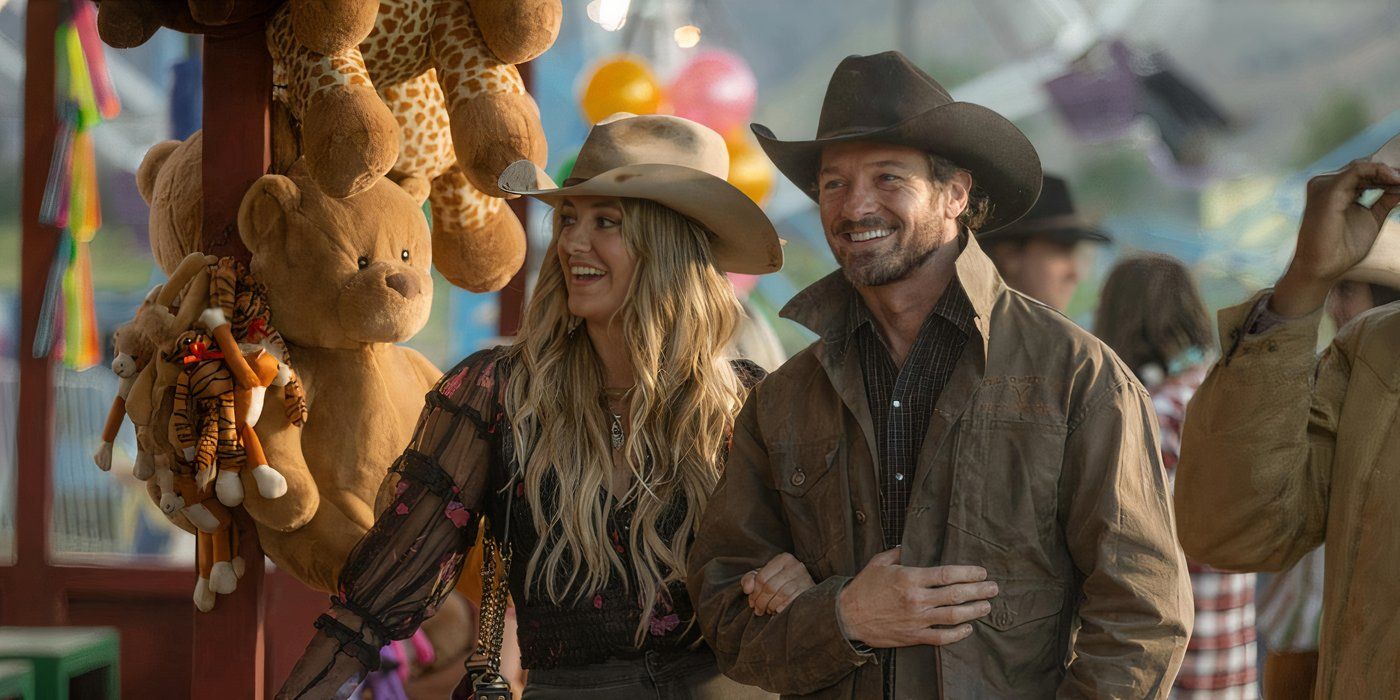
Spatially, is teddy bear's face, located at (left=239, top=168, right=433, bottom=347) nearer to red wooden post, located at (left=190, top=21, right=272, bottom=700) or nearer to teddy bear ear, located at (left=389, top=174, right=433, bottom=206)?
red wooden post, located at (left=190, top=21, right=272, bottom=700)

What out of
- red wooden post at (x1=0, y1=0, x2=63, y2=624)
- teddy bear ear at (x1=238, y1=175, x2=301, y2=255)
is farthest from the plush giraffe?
red wooden post at (x1=0, y1=0, x2=63, y2=624)

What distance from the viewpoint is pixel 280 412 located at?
2.85 metres

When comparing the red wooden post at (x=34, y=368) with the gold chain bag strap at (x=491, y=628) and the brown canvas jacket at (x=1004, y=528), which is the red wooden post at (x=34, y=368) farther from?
the brown canvas jacket at (x=1004, y=528)

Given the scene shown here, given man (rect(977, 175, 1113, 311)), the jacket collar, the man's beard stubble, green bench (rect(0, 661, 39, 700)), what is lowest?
green bench (rect(0, 661, 39, 700))

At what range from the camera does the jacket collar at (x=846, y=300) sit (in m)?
1.93

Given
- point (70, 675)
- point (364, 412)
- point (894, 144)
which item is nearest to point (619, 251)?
point (894, 144)

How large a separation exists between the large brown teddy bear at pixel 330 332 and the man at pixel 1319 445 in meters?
1.81

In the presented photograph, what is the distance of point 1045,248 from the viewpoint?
3893mm

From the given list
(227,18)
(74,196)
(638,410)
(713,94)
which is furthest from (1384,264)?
(74,196)

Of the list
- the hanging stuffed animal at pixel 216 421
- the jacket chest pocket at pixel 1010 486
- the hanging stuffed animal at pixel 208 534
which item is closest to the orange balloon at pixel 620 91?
the hanging stuffed animal at pixel 216 421

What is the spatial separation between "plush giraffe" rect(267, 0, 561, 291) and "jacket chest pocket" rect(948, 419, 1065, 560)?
140 cm

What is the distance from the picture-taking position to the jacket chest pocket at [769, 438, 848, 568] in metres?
1.96

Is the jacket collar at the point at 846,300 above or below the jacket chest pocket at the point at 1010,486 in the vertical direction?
above

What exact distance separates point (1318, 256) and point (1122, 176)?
464cm
